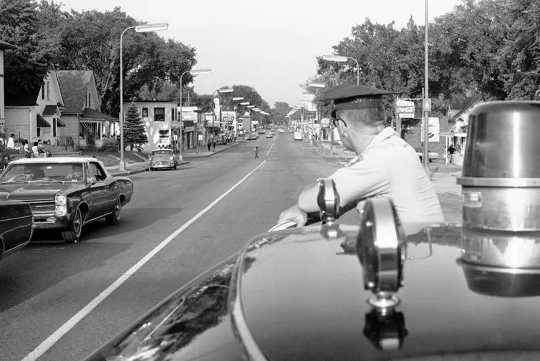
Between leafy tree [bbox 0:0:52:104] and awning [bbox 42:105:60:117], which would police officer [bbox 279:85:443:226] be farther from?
awning [bbox 42:105:60:117]

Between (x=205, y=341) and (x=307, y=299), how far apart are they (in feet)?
1.14

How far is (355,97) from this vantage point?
3867mm

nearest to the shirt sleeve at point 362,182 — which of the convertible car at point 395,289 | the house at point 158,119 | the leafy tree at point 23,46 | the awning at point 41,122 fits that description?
the convertible car at point 395,289

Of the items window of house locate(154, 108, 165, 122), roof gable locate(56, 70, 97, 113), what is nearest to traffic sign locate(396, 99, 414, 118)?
roof gable locate(56, 70, 97, 113)

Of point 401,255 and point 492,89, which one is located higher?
point 492,89

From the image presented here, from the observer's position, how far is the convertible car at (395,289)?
1.72 metres

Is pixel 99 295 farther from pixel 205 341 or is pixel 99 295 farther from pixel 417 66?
pixel 417 66

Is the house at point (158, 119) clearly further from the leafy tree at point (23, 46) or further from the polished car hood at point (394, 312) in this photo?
the polished car hood at point (394, 312)

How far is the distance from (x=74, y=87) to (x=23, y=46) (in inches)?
757

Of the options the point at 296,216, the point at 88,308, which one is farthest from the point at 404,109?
the point at 296,216

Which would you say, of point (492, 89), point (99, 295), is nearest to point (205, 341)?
point (99, 295)

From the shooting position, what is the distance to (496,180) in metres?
2.35

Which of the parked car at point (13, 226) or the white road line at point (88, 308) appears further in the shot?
the parked car at point (13, 226)

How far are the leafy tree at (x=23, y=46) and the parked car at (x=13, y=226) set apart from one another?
130ft
